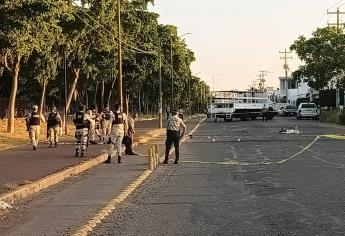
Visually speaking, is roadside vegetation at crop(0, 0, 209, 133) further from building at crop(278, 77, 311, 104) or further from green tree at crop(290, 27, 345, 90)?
building at crop(278, 77, 311, 104)

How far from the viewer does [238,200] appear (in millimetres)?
11109

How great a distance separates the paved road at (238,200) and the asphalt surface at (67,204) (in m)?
0.52

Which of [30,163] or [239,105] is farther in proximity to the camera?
[239,105]

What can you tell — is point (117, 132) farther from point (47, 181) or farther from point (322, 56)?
point (322, 56)

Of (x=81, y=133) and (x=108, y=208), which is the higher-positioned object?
(x=81, y=133)

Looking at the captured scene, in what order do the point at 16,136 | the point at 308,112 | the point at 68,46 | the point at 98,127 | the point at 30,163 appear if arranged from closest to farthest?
the point at 30,163 → the point at 98,127 → the point at 16,136 → the point at 68,46 → the point at 308,112

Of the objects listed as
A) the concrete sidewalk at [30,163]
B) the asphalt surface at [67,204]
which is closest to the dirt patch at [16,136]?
the concrete sidewalk at [30,163]

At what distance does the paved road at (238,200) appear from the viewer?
857cm

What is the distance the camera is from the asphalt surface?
8820 millimetres

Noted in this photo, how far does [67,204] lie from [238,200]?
3062 mm

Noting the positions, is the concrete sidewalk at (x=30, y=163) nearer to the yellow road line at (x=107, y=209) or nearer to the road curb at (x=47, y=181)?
the road curb at (x=47, y=181)

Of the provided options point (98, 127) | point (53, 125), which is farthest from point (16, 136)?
point (53, 125)

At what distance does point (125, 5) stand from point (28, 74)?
1393 centimetres

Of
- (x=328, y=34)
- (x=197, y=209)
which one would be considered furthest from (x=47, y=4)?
(x=328, y=34)
